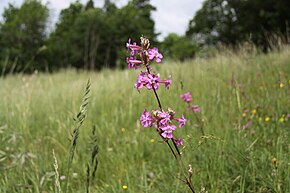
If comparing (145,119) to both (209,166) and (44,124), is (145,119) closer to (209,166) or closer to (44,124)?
(209,166)

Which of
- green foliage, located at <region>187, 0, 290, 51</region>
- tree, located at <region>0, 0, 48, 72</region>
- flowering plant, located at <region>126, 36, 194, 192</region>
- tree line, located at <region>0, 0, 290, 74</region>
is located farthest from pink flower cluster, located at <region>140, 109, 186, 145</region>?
tree, located at <region>0, 0, 48, 72</region>

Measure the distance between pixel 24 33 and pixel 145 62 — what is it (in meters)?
25.9

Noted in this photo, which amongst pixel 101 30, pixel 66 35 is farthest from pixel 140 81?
pixel 66 35

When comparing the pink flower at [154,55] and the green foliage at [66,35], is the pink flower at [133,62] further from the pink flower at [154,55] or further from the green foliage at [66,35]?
the green foliage at [66,35]

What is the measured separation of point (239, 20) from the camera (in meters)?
24.1

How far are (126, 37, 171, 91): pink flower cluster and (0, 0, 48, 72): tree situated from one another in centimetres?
2142

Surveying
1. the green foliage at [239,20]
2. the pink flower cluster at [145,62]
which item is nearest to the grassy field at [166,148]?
the pink flower cluster at [145,62]

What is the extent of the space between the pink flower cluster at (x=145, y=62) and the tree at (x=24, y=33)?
21417 millimetres

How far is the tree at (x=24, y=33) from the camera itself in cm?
2177

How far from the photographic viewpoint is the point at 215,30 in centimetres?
2748

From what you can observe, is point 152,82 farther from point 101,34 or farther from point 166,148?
point 101,34

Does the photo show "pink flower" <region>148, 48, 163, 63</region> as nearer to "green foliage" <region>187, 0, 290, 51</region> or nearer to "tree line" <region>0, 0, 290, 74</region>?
"green foliage" <region>187, 0, 290, 51</region>

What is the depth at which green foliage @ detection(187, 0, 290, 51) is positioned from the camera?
20172 mm

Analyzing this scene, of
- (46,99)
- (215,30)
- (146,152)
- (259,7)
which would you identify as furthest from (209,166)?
(215,30)
